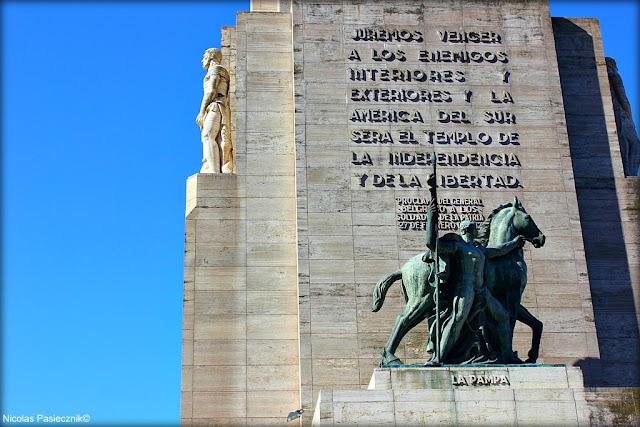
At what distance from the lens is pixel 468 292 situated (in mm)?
19594

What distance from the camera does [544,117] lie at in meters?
24.7

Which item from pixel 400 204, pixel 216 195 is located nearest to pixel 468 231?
pixel 400 204

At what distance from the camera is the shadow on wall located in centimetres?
2298

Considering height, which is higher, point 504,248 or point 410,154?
point 410,154

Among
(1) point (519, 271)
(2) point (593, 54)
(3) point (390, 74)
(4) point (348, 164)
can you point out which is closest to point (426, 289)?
(1) point (519, 271)

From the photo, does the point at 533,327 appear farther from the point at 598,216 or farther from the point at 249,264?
the point at 249,264

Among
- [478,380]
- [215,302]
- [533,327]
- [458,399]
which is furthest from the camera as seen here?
[215,302]

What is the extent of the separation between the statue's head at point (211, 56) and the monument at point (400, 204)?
0.16ft

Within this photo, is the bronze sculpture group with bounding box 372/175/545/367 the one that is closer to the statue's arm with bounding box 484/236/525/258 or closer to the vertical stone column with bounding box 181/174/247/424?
the statue's arm with bounding box 484/236/525/258

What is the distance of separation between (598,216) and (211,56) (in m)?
9.28

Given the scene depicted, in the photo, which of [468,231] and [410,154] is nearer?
[468,231]

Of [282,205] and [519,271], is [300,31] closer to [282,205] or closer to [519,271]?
[282,205]

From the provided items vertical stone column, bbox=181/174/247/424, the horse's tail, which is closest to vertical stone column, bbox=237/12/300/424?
vertical stone column, bbox=181/174/247/424

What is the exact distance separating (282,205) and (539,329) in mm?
6240
